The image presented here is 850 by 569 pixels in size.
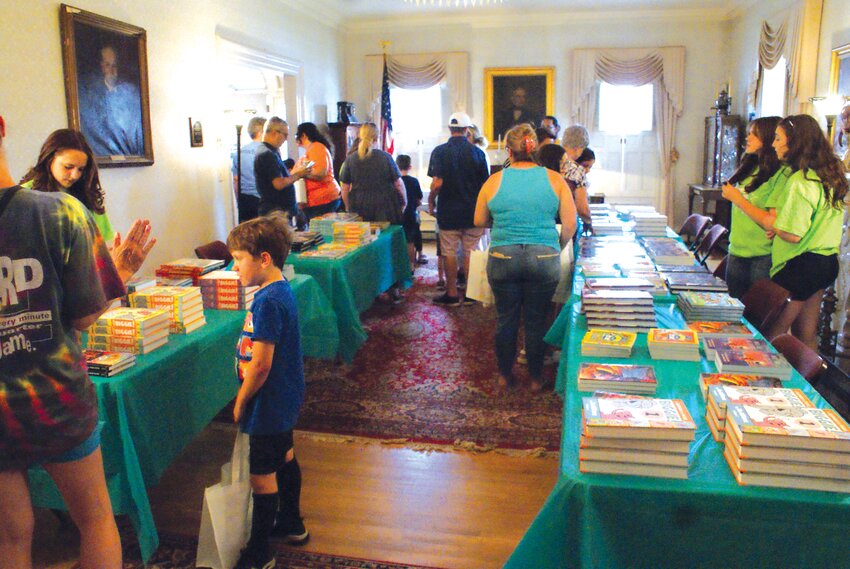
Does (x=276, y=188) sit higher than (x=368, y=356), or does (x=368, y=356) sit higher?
(x=276, y=188)

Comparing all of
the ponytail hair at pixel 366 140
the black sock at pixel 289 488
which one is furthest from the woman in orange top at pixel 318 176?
the black sock at pixel 289 488

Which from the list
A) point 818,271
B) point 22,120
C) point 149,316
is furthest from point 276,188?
point 818,271

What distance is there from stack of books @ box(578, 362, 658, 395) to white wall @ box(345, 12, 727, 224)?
8.54m

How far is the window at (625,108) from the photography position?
1012 centimetres

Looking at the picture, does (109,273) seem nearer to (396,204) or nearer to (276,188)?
(276,188)

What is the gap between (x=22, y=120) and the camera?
3.84m

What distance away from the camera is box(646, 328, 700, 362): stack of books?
7.96ft

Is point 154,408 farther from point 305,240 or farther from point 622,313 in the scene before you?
point 305,240

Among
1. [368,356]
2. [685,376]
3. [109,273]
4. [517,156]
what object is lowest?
[368,356]

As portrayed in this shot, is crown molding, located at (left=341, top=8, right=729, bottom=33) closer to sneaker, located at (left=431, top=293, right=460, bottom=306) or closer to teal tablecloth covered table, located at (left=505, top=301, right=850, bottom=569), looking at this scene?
sneaker, located at (left=431, top=293, right=460, bottom=306)

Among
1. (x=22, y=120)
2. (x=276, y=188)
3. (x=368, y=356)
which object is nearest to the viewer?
(x=22, y=120)

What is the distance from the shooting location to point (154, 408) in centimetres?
258

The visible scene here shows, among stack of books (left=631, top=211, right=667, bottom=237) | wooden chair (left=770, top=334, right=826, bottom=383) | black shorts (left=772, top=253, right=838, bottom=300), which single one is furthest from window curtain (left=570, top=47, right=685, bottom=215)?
wooden chair (left=770, top=334, right=826, bottom=383)

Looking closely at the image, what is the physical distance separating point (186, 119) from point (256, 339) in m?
3.87
